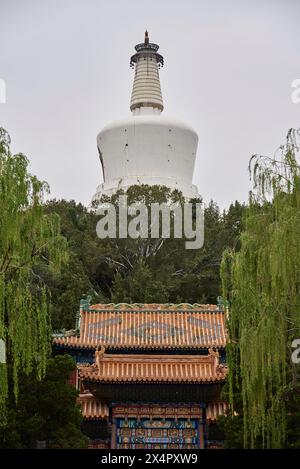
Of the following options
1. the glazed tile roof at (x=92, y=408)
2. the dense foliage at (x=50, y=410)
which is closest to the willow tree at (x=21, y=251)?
the dense foliage at (x=50, y=410)

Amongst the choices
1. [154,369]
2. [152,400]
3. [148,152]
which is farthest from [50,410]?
[148,152]

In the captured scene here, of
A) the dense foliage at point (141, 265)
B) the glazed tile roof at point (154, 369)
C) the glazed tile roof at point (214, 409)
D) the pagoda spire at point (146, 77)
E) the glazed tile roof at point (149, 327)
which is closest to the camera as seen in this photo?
the glazed tile roof at point (154, 369)

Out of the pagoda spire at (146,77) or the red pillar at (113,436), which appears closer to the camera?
the red pillar at (113,436)

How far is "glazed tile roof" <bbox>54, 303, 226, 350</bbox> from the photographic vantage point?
770 inches

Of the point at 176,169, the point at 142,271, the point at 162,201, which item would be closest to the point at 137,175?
the point at 176,169

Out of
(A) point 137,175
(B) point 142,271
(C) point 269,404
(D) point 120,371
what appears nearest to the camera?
(C) point 269,404

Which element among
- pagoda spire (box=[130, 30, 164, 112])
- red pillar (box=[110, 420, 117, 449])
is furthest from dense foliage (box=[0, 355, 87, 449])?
pagoda spire (box=[130, 30, 164, 112])

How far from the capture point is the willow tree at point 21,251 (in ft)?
35.2

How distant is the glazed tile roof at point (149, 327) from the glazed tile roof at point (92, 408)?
2.10 meters

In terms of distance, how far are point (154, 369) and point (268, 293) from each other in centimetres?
701

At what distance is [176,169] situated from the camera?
36.1m

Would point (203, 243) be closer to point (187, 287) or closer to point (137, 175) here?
point (187, 287)

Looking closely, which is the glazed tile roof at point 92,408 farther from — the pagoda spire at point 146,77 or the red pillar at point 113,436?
the pagoda spire at point 146,77

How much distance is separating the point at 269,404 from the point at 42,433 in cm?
413
